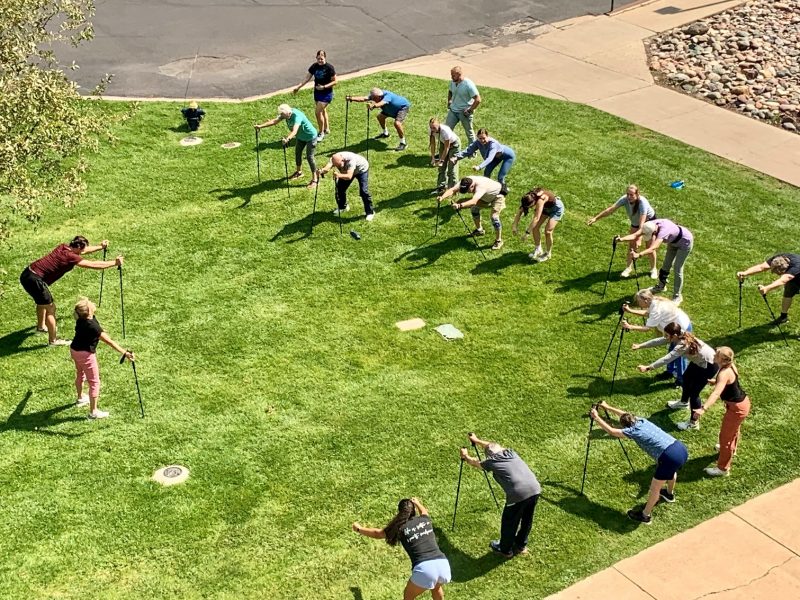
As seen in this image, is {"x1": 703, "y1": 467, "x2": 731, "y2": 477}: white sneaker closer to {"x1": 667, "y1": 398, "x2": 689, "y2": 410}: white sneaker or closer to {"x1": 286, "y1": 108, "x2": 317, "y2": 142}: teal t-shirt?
{"x1": 667, "y1": 398, "x2": 689, "y2": 410}: white sneaker

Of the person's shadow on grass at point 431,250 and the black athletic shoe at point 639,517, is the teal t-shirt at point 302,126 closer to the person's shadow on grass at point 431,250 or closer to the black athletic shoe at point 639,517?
the person's shadow on grass at point 431,250

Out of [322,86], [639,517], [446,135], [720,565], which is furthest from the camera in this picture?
[322,86]

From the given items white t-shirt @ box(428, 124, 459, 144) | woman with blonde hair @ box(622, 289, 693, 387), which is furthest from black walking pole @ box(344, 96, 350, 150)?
woman with blonde hair @ box(622, 289, 693, 387)

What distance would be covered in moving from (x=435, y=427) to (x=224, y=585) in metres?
3.75

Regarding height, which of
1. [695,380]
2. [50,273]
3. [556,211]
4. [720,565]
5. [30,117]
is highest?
[30,117]

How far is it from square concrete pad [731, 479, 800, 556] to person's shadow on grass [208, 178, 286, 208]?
1103cm

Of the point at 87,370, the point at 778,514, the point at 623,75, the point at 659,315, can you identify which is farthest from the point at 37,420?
the point at 623,75

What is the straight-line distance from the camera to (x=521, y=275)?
55.3ft

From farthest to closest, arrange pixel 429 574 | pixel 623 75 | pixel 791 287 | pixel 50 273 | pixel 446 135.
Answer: pixel 623 75, pixel 446 135, pixel 791 287, pixel 50 273, pixel 429 574

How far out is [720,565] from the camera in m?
11.1

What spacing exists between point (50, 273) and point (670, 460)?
9.46 metres

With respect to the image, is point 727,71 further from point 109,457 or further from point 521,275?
point 109,457

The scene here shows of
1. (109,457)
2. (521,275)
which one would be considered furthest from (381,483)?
(521,275)

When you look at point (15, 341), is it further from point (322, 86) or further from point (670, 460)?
point (670, 460)
